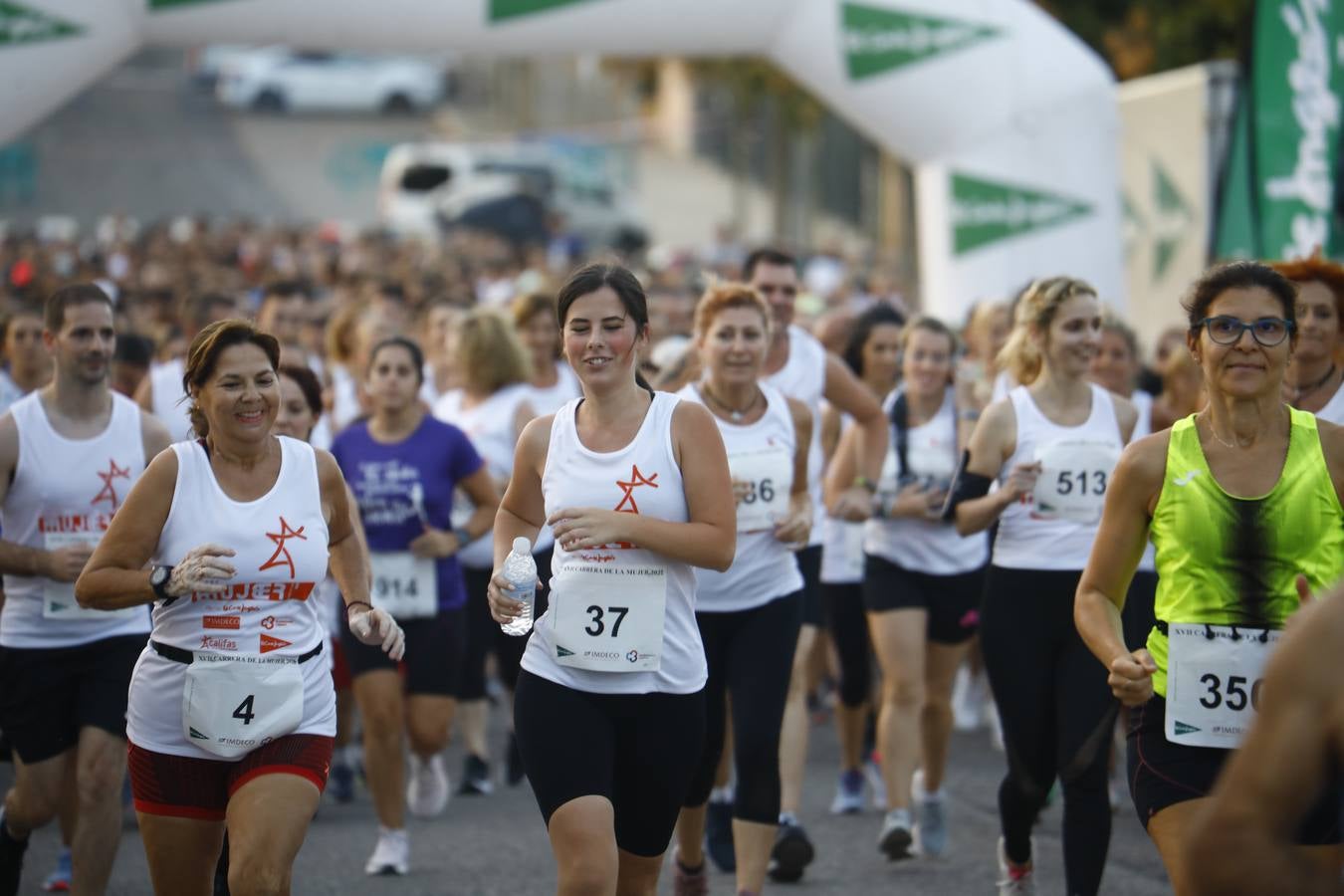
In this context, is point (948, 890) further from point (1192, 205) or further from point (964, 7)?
point (1192, 205)

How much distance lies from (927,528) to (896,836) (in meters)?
1.27

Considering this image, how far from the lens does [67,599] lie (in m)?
6.03

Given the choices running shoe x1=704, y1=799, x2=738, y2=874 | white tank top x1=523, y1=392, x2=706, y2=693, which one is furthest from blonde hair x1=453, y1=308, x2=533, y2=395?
white tank top x1=523, y1=392, x2=706, y2=693

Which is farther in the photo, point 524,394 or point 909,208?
point 909,208

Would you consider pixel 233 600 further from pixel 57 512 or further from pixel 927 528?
pixel 927 528

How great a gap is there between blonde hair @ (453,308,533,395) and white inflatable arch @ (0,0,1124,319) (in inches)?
143

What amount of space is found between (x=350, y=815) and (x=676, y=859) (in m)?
2.98

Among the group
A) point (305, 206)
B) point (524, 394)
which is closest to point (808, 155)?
point (305, 206)

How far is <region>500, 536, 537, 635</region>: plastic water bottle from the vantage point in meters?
4.80

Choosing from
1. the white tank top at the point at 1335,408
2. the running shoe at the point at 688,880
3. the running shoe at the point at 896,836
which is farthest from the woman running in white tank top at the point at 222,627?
the white tank top at the point at 1335,408

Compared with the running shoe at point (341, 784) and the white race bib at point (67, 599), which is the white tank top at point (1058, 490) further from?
the running shoe at point (341, 784)

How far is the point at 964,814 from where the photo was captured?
8.44 m

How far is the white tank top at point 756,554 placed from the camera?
623 cm

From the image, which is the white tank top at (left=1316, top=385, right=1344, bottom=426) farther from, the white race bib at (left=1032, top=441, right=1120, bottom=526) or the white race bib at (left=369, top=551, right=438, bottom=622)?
the white race bib at (left=369, top=551, right=438, bottom=622)
